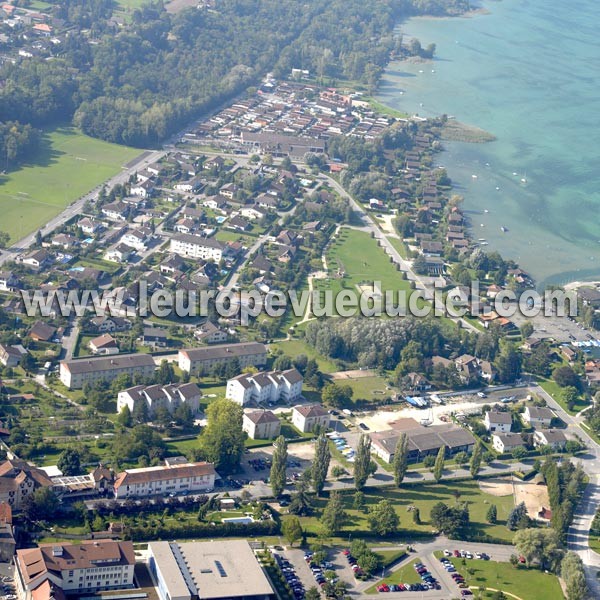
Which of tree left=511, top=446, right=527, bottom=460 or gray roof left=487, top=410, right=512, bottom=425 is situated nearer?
tree left=511, top=446, right=527, bottom=460

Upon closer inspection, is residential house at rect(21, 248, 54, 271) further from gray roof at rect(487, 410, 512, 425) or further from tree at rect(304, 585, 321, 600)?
tree at rect(304, 585, 321, 600)

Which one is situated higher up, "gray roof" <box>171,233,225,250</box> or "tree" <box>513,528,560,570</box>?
"gray roof" <box>171,233,225,250</box>

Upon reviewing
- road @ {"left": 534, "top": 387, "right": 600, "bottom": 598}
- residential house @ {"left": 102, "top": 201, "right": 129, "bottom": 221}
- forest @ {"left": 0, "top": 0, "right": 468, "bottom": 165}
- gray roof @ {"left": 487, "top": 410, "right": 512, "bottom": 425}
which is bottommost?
road @ {"left": 534, "top": 387, "right": 600, "bottom": 598}

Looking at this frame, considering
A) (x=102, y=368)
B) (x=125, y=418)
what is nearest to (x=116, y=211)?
(x=102, y=368)

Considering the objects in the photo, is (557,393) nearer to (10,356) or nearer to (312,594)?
(312,594)

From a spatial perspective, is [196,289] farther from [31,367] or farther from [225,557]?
[225,557]

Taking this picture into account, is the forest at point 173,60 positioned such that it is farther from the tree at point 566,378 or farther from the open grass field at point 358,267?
the tree at point 566,378

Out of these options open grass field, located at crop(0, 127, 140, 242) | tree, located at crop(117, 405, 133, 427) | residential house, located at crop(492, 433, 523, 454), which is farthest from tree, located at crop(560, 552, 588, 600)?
open grass field, located at crop(0, 127, 140, 242)
